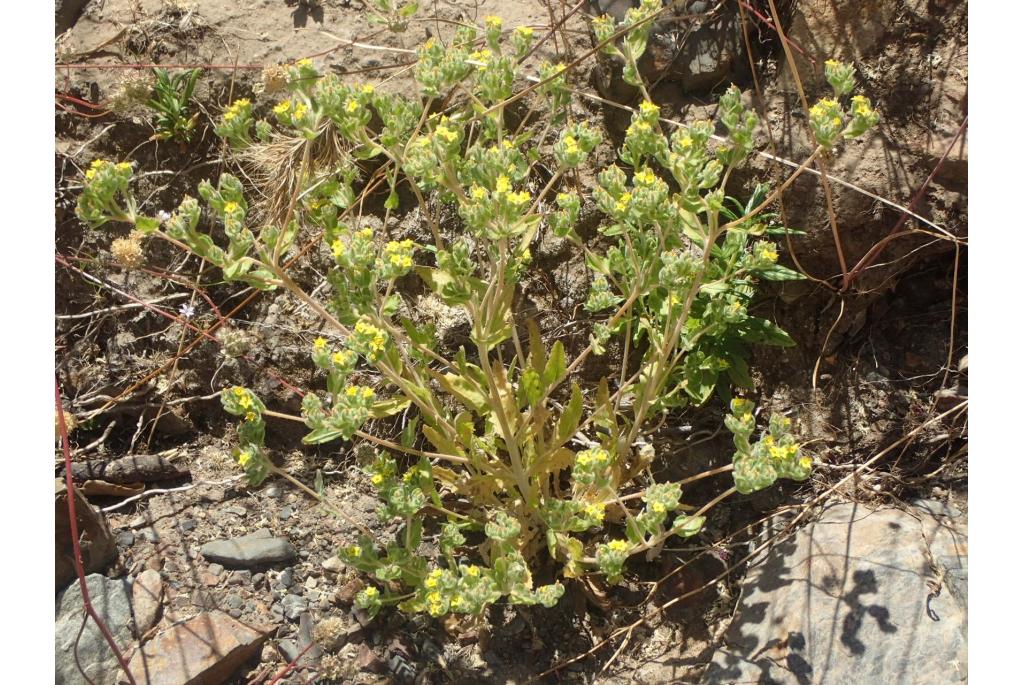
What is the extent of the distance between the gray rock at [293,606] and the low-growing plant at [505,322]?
229 millimetres

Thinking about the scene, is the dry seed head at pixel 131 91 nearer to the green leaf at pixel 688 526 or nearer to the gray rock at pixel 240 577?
the gray rock at pixel 240 577

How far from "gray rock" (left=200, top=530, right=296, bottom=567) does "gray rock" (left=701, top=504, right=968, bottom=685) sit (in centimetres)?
128

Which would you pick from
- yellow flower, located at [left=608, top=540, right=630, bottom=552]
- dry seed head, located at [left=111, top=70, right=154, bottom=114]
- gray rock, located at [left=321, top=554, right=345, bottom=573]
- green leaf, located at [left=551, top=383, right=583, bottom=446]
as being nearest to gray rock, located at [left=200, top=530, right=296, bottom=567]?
gray rock, located at [left=321, top=554, right=345, bottom=573]

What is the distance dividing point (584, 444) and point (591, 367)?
261mm

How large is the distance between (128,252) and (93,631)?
1211mm

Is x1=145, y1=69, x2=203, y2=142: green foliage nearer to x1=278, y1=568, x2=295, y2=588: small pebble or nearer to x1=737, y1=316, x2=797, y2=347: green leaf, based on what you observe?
x1=278, y1=568, x2=295, y2=588: small pebble

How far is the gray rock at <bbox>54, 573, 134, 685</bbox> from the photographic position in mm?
2359

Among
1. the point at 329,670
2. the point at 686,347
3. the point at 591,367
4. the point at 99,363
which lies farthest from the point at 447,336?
the point at 99,363

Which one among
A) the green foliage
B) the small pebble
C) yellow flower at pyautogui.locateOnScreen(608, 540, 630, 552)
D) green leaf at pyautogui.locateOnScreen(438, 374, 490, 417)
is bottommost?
the small pebble

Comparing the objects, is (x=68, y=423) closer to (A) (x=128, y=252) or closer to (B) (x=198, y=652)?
(A) (x=128, y=252)

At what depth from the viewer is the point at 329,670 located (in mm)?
2443

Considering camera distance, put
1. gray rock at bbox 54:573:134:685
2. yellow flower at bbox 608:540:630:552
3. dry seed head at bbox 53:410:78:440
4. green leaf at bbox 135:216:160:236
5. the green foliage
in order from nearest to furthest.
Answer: green leaf at bbox 135:216:160:236 → yellow flower at bbox 608:540:630:552 → gray rock at bbox 54:573:134:685 → dry seed head at bbox 53:410:78:440 → the green foliage

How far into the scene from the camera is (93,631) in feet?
7.95

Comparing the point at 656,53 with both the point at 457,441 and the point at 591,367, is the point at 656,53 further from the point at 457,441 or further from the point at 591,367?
the point at 457,441
